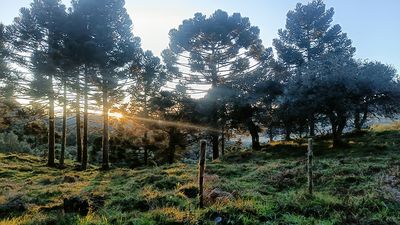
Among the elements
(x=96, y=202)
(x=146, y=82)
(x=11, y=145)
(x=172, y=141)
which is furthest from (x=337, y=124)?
(x=11, y=145)

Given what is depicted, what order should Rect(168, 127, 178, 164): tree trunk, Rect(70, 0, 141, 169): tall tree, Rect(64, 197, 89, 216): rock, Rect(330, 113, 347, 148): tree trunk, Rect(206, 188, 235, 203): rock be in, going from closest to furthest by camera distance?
1. Rect(206, 188, 235, 203): rock
2. Rect(64, 197, 89, 216): rock
3. Rect(330, 113, 347, 148): tree trunk
4. Rect(70, 0, 141, 169): tall tree
5. Rect(168, 127, 178, 164): tree trunk

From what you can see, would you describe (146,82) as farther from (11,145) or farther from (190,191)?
(190,191)

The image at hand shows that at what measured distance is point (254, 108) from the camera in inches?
1383

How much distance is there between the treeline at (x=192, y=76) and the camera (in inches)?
1099

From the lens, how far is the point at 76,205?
32.4 feet

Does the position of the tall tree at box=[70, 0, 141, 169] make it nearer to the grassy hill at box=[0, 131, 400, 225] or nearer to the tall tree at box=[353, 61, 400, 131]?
the grassy hill at box=[0, 131, 400, 225]

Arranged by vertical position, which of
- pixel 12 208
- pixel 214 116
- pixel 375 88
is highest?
pixel 375 88

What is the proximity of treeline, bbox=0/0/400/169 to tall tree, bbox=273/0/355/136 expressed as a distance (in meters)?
0.10

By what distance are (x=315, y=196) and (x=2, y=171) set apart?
2265 centimetres

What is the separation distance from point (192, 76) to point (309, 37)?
13.2m

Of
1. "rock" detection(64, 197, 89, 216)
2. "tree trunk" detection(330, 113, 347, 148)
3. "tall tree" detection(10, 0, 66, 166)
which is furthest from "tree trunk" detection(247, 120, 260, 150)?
"rock" detection(64, 197, 89, 216)

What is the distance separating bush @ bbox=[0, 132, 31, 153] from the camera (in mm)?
44188

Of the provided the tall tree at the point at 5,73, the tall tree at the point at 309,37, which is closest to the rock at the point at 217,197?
the tall tree at the point at 5,73

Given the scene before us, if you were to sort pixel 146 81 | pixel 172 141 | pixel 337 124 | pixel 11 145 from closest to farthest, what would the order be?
pixel 337 124
pixel 146 81
pixel 172 141
pixel 11 145
